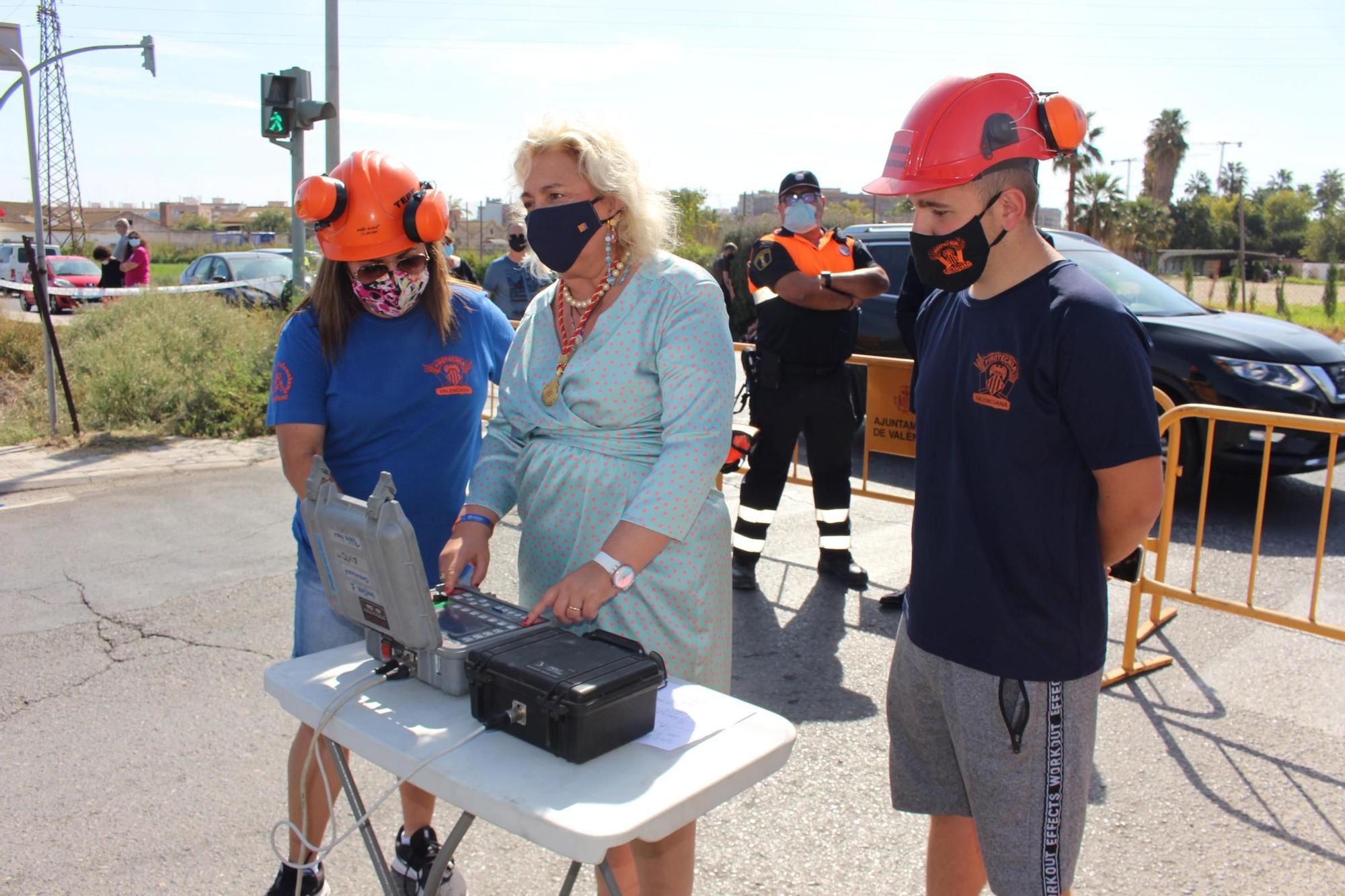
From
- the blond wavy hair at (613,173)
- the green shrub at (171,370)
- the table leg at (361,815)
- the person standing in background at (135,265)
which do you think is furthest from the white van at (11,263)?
Result: the table leg at (361,815)

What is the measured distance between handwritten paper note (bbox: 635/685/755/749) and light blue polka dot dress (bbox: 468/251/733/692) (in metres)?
0.34

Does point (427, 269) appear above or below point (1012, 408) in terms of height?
above

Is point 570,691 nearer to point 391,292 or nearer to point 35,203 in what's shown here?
point 391,292

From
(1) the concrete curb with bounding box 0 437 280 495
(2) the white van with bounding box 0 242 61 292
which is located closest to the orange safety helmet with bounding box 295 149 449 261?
(1) the concrete curb with bounding box 0 437 280 495

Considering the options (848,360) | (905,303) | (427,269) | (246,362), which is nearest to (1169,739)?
(905,303)

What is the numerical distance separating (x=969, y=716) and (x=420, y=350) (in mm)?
1502

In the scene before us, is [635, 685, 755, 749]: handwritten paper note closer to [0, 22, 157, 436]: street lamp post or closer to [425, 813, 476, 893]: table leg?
[425, 813, 476, 893]: table leg

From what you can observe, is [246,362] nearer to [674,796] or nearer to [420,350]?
[420,350]

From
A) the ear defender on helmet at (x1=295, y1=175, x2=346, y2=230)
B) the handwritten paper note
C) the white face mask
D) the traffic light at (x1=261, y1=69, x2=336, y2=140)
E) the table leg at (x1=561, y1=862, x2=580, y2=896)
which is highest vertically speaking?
the traffic light at (x1=261, y1=69, x2=336, y2=140)

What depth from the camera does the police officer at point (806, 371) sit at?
517 cm

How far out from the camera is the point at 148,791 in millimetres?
3342

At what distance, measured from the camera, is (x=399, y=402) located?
249 cm

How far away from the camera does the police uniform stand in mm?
5191

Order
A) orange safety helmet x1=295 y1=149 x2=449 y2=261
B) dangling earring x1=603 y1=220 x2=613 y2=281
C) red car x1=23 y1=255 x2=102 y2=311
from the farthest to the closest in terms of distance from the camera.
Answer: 1. red car x1=23 y1=255 x2=102 y2=311
2. orange safety helmet x1=295 y1=149 x2=449 y2=261
3. dangling earring x1=603 y1=220 x2=613 y2=281
